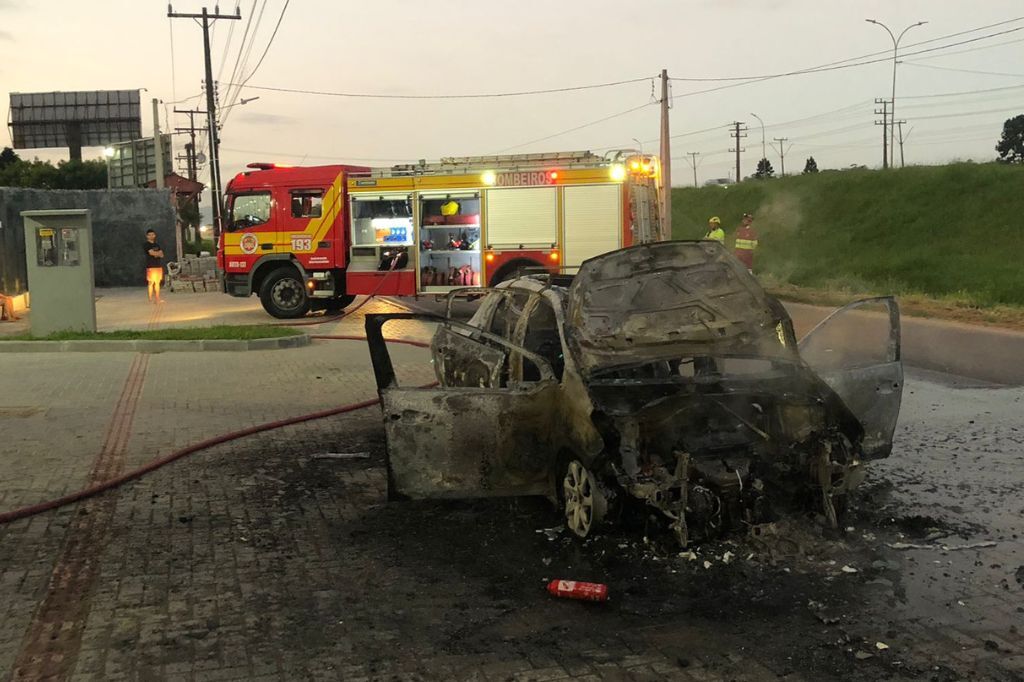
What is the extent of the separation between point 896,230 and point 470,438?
40.9 m

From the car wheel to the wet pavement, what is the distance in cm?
11

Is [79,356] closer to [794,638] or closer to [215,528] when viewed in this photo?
[215,528]

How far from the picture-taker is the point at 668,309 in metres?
5.32

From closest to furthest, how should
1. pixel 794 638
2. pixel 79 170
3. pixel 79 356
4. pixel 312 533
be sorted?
pixel 794 638 → pixel 312 533 → pixel 79 356 → pixel 79 170

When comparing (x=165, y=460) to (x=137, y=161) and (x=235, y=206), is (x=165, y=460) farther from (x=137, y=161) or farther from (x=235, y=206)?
(x=137, y=161)

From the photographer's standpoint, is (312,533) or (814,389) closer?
(814,389)

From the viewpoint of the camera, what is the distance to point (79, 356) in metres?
12.5

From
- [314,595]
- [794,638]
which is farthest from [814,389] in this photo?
[314,595]

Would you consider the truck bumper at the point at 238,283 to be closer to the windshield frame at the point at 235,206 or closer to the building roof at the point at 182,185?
the windshield frame at the point at 235,206

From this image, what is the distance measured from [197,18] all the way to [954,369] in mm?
34764

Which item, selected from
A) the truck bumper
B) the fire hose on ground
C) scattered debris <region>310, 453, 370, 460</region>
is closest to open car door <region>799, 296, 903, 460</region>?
scattered debris <region>310, 453, 370, 460</region>

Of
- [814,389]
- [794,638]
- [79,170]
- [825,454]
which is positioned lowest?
[794,638]

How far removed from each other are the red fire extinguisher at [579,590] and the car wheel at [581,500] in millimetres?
520

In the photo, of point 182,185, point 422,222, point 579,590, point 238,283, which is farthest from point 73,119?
point 579,590
